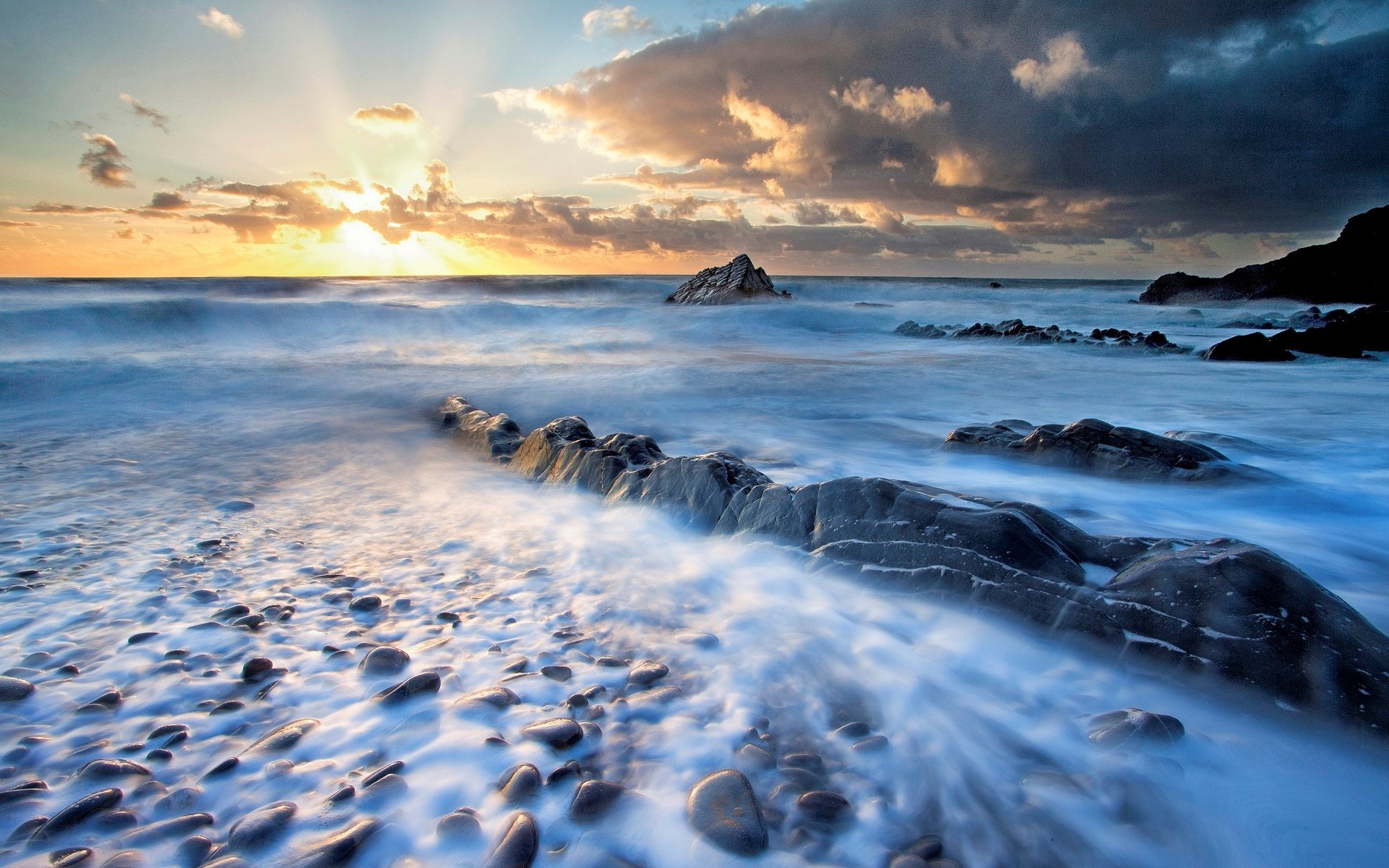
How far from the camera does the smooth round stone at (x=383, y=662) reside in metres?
1.97

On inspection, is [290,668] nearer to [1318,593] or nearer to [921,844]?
[921,844]

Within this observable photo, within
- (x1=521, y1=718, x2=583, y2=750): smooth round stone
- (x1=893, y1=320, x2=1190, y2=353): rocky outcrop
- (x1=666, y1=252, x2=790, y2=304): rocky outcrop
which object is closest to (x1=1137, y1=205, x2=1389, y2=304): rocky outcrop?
(x1=893, y1=320, x2=1190, y2=353): rocky outcrop

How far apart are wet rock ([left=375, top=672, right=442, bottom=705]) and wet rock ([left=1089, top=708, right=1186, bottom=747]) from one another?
75.8 inches

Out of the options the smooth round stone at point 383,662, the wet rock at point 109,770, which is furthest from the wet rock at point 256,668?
the wet rock at point 109,770

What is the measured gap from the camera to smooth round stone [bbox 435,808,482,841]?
1.35 metres

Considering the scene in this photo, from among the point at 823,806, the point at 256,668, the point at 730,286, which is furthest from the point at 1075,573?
the point at 730,286

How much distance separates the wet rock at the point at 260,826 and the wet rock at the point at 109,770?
40 centimetres

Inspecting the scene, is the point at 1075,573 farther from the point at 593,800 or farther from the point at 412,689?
the point at 412,689

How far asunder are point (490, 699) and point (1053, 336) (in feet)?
49.3

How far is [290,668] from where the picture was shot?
1986 millimetres

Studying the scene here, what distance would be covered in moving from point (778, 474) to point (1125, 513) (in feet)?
7.02

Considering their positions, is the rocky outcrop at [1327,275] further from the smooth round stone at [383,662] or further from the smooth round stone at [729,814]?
the smooth round stone at [383,662]

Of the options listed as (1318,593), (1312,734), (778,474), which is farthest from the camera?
(778,474)

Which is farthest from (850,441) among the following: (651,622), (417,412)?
(417,412)
